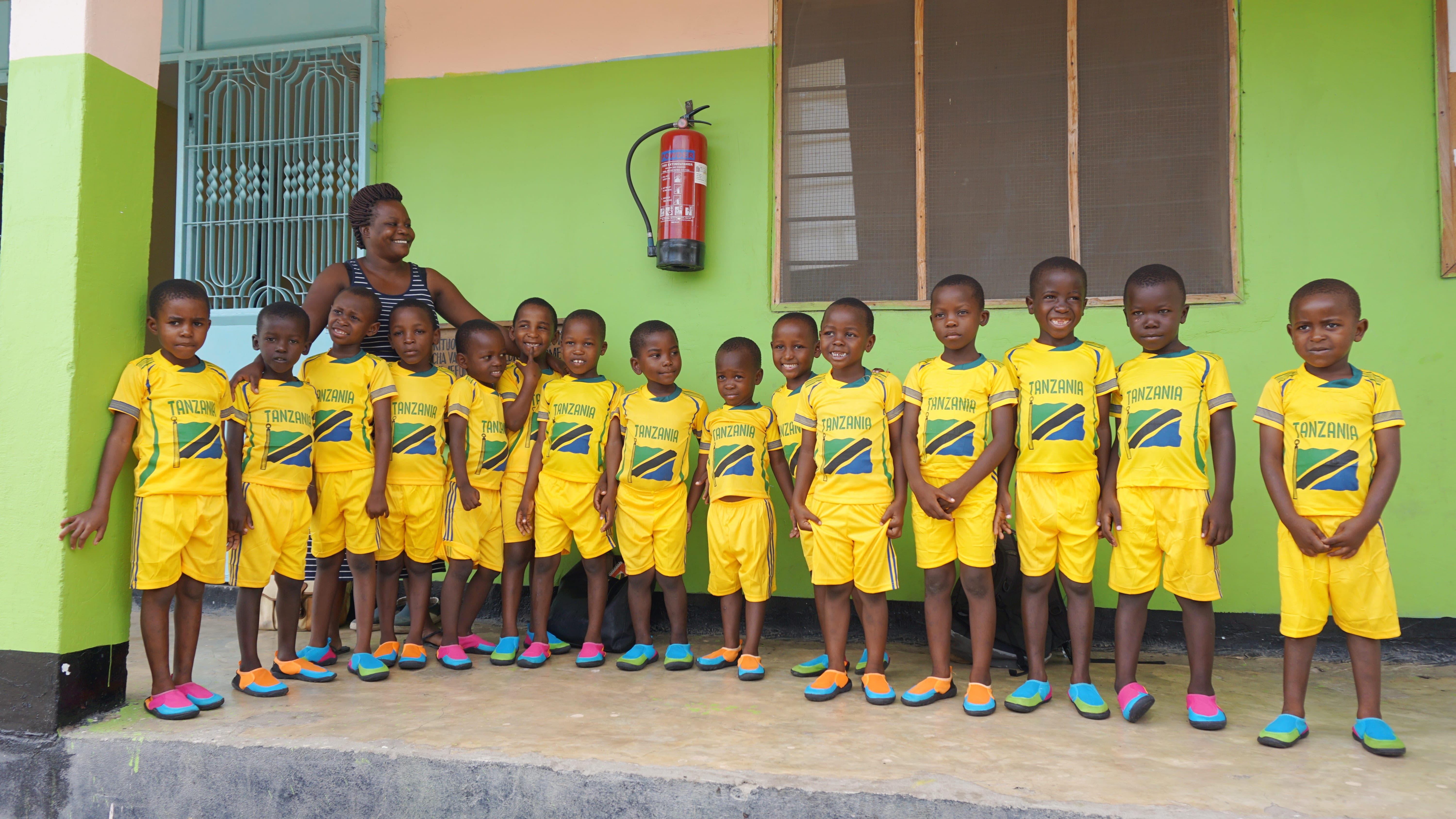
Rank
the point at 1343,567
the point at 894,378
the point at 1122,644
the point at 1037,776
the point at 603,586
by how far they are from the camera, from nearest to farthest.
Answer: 1. the point at 1037,776
2. the point at 1343,567
3. the point at 1122,644
4. the point at 894,378
5. the point at 603,586

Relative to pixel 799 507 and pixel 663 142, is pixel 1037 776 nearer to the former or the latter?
pixel 799 507

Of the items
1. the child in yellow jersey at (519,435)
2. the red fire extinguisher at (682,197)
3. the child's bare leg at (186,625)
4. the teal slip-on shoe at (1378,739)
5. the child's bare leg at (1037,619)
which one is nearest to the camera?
the teal slip-on shoe at (1378,739)

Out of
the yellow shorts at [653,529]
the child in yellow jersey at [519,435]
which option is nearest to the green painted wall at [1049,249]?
the child in yellow jersey at [519,435]

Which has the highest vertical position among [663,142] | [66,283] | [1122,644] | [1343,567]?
[663,142]

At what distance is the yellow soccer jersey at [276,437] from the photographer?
11.2 feet

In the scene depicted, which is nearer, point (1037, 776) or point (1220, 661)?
point (1037, 776)

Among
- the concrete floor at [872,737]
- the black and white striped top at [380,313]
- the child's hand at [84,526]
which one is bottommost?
the concrete floor at [872,737]

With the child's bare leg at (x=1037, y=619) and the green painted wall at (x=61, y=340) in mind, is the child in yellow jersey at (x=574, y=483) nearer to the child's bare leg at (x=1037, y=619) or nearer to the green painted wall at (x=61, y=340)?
the green painted wall at (x=61, y=340)

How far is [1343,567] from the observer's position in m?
2.84

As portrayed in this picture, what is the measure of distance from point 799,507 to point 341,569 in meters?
2.14

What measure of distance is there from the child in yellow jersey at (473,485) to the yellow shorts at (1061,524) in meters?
2.21

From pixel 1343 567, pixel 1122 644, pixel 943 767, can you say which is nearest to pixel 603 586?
pixel 943 767

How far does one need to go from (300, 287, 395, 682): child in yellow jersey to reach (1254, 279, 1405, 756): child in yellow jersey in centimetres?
320

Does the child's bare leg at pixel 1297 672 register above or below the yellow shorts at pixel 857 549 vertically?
below
